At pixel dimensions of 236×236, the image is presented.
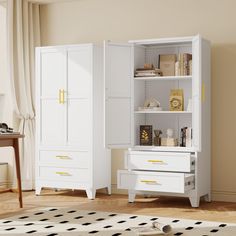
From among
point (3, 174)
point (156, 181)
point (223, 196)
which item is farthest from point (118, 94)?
point (3, 174)

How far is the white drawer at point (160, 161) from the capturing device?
5.70 metres

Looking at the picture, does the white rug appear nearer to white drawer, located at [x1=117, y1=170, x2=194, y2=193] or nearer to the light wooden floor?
the light wooden floor

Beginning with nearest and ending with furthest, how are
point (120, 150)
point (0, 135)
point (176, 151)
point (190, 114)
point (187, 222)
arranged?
point (187, 222) < point (0, 135) < point (176, 151) < point (190, 114) < point (120, 150)

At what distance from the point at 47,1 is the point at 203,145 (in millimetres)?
2699

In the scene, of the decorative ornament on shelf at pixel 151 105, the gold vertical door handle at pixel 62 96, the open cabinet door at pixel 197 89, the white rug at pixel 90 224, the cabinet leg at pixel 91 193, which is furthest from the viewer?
the gold vertical door handle at pixel 62 96

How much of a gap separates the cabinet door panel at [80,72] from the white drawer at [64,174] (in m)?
0.87

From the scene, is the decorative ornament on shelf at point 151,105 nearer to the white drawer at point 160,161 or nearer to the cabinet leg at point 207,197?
the white drawer at point 160,161

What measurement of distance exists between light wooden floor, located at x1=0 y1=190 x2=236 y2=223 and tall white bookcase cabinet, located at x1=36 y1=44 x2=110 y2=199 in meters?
0.18

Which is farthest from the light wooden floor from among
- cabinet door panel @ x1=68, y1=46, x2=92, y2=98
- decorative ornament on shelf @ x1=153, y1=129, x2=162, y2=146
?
cabinet door panel @ x1=68, y1=46, x2=92, y2=98

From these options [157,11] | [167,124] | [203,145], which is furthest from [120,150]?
[157,11]

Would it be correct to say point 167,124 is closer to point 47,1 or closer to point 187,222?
point 187,222

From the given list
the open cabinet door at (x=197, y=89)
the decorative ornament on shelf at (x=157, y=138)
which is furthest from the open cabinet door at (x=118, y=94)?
the open cabinet door at (x=197, y=89)

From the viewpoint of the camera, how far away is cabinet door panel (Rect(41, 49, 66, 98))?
21.2 feet

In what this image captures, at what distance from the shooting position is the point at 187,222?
4879mm
